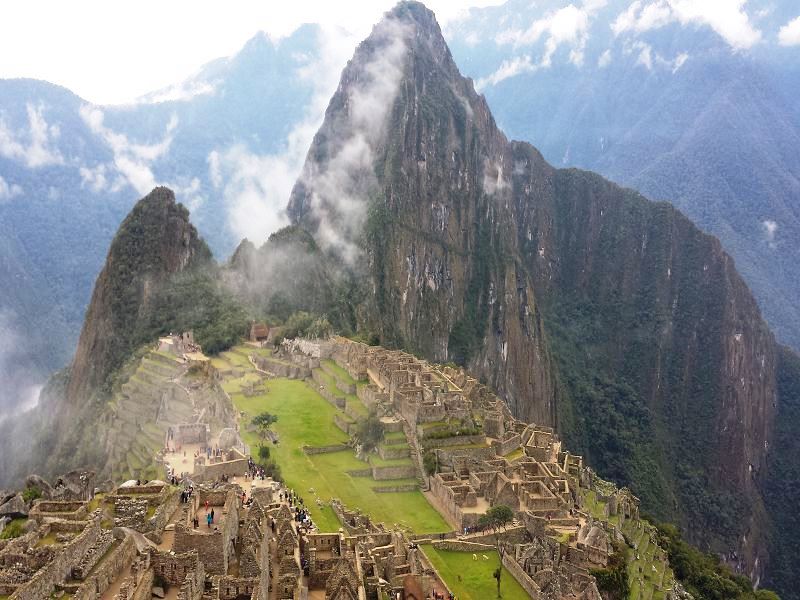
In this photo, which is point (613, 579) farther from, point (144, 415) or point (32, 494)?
point (144, 415)

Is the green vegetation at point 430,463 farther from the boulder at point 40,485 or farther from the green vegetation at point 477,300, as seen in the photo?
the green vegetation at point 477,300

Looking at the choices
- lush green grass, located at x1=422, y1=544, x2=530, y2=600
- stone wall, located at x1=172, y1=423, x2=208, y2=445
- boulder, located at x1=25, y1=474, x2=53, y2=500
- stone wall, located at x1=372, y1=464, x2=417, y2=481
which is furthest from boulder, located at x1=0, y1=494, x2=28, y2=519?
stone wall, located at x1=372, y1=464, x2=417, y2=481

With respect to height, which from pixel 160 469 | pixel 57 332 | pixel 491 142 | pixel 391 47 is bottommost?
pixel 160 469

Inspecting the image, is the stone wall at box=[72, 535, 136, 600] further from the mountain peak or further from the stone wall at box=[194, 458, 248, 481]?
the mountain peak

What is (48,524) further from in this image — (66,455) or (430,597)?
(66,455)

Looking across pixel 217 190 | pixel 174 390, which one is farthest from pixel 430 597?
Answer: pixel 217 190
